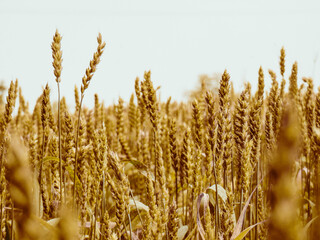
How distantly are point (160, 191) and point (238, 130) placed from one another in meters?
0.52

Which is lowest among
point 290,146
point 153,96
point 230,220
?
point 230,220

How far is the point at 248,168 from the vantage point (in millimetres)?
1486

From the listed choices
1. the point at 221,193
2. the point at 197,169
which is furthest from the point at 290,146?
the point at 221,193

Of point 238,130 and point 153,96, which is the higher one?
point 153,96

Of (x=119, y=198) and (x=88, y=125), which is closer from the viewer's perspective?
(x=119, y=198)

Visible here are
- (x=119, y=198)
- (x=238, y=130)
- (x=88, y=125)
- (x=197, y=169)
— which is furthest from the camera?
(x=88, y=125)

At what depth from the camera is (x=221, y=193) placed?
166cm

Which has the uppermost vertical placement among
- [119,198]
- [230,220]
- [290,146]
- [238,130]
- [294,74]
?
[294,74]

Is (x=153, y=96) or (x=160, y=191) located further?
(x=153, y=96)

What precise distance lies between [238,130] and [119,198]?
703 millimetres

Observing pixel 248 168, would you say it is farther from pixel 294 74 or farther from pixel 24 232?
pixel 294 74

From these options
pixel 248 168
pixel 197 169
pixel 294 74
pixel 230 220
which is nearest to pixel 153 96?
pixel 197 169

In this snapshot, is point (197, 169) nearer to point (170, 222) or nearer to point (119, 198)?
point (170, 222)

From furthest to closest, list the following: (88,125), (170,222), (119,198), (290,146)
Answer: (88,125) < (170,222) < (119,198) < (290,146)
